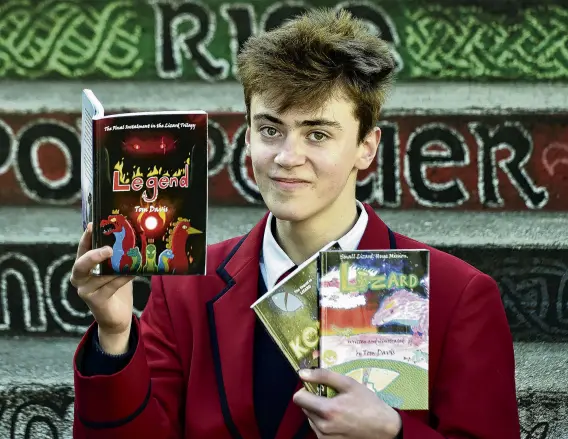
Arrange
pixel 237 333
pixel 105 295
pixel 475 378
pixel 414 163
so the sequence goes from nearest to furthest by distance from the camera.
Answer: pixel 105 295 < pixel 475 378 < pixel 237 333 < pixel 414 163

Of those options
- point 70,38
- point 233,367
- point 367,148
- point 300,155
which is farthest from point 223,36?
point 233,367

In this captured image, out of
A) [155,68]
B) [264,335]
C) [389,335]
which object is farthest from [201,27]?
[389,335]

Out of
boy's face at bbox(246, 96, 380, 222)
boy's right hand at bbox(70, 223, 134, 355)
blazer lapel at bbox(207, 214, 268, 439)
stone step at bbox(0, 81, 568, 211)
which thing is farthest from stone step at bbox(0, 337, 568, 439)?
boy's face at bbox(246, 96, 380, 222)

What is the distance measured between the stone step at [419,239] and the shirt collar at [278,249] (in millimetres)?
1235

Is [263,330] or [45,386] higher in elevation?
[263,330]

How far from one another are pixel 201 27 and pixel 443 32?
35.9 inches

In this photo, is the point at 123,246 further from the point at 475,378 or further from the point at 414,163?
the point at 414,163

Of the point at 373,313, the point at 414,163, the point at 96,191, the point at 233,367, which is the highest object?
the point at 96,191

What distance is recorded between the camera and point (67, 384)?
170 inches

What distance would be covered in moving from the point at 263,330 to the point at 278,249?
0.22 meters

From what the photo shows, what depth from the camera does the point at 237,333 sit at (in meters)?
2.92

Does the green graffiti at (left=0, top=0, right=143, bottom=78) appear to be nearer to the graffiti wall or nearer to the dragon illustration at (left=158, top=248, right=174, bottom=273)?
the graffiti wall

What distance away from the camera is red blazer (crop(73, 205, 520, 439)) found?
277 cm

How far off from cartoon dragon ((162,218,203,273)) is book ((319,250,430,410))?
0.31m
